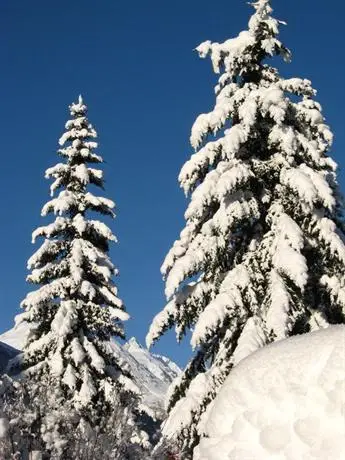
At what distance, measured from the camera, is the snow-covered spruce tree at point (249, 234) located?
12.2 metres

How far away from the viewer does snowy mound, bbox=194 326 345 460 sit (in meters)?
3.04

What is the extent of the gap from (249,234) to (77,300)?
9.81 m

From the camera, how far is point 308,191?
1229cm

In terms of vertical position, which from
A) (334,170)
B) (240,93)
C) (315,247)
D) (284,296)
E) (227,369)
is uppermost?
(334,170)

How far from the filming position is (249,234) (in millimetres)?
13930

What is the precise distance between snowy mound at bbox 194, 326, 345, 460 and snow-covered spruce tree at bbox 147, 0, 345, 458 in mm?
8042

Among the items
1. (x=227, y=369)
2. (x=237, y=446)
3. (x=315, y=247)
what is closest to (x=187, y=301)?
(x=227, y=369)

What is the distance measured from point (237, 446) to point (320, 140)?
69.0 feet

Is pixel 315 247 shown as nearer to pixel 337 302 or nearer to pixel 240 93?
pixel 337 302

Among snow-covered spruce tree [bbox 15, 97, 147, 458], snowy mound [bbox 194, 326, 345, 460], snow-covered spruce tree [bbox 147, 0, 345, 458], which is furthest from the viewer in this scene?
snow-covered spruce tree [bbox 15, 97, 147, 458]

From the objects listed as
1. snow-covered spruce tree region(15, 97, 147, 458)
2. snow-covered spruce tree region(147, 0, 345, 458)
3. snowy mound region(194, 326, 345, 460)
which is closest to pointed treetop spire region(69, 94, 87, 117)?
snow-covered spruce tree region(15, 97, 147, 458)

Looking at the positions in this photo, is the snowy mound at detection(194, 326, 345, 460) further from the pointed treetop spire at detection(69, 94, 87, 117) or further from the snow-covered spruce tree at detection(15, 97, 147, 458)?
the pointed treetop spire at detection(69, 94, 87, 117)

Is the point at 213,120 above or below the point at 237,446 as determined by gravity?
above

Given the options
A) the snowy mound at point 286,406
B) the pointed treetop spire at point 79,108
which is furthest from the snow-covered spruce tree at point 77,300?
the snowy mound at point 286,406
